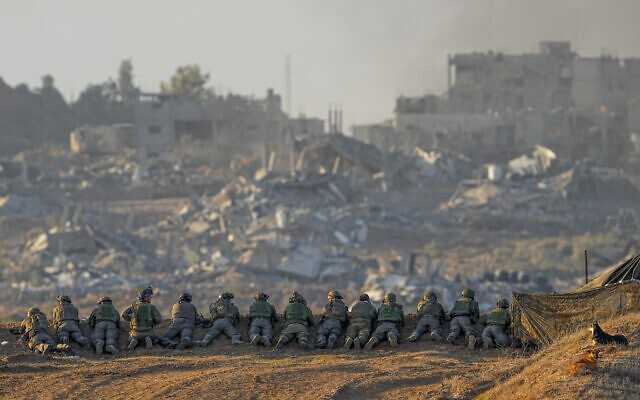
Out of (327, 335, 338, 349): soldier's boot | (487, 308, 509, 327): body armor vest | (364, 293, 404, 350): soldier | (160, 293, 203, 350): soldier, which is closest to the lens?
(487, 308, 509, 327): body armor vest

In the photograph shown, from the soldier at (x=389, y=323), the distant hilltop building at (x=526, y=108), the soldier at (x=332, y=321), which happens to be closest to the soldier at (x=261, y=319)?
the soldier at (x=332, y=321)

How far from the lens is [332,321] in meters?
20.8

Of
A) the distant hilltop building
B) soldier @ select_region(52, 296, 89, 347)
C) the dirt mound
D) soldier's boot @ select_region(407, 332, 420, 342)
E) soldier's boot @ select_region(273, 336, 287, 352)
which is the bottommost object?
the dirt mound

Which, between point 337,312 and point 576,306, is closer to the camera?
point 576,306

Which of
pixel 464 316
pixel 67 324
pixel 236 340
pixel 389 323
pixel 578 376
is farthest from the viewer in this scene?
pixel 67 324

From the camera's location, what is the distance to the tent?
18391 millimetres

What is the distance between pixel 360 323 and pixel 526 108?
51411 mm

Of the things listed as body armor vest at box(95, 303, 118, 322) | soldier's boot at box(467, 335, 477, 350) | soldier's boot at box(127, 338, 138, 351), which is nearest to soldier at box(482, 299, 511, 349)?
soldier's boot at box(467, 335, 477, 350)

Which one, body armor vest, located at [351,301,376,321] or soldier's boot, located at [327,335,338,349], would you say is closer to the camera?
soldier's boot, located at [327,335,338,349]

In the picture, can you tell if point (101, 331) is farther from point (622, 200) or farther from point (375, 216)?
point (622, 200)

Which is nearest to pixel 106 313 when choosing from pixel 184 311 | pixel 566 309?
pixel 184 311

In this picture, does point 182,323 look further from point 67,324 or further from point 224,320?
point 67,324

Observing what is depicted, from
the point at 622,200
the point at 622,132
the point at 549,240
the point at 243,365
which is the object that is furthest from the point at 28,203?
the point at 243,365

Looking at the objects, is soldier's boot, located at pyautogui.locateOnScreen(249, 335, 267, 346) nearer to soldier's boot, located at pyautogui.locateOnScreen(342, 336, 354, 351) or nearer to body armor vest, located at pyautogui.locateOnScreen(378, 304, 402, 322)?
soldier's boot, located at pyautogui.locateOnScreen(342, 336, 354, 351)
